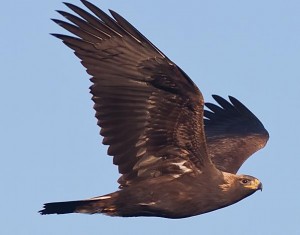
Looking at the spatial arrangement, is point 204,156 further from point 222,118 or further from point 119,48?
point 222,118

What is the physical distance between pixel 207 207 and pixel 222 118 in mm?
4865

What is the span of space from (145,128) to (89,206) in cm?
127

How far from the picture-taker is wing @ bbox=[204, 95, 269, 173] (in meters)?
15.4

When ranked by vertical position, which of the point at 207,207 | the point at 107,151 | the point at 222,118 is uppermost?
the point at 222,118

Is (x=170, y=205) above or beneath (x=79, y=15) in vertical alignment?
beneath

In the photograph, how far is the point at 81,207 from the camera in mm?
12594

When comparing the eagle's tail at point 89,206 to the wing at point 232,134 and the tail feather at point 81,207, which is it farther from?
the wing at point 232,134

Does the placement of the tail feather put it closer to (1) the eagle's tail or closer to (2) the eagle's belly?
(1) the eagle's tail

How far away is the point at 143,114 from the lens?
12.5m

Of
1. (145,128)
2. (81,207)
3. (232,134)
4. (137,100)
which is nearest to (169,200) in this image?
(145,128)

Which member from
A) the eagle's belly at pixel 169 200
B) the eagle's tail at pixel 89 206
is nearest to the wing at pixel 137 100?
the eagle's belly at pixel 169 200

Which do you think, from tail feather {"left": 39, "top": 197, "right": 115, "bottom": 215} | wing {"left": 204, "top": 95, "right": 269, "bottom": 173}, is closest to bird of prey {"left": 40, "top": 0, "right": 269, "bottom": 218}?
tail feather {"left": 39, "top": 197, "right": 115, "bottom": 215}

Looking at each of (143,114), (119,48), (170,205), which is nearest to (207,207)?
(170,205)

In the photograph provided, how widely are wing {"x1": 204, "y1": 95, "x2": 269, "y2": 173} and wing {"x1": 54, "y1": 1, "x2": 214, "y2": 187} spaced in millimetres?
2467
